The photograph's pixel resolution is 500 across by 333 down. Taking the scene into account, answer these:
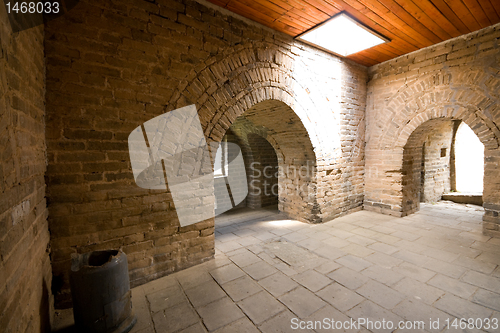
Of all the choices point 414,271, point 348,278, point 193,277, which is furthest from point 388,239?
point 193,277

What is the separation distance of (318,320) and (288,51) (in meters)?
3.99

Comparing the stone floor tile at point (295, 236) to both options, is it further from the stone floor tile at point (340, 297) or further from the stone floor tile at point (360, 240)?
the stone floor tile at point (340, 297)

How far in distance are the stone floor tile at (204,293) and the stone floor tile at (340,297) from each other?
1113mm

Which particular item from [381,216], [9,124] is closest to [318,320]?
[9,124]

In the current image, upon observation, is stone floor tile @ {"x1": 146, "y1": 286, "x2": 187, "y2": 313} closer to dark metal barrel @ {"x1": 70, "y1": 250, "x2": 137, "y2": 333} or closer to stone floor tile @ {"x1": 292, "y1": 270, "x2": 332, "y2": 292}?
dark metal barrel @ {"x1": 70, "y1": 250, "x2": 137, "y2": 333}

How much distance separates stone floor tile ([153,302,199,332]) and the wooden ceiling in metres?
3.77

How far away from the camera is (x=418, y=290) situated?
2.70m

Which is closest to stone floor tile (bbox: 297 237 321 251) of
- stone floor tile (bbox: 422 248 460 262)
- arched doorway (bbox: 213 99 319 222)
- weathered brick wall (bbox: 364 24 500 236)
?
arched doorway (bbox: 213 99 319 222)

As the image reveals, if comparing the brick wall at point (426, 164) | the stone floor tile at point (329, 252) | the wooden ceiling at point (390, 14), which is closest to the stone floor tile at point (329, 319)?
the stone floor tile at point (329, 252)

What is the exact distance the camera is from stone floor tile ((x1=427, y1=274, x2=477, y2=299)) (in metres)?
2.64

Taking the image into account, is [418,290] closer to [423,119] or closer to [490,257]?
[490,257]

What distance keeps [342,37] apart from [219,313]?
4.71m

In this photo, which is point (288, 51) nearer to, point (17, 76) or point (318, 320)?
point (17, 76)

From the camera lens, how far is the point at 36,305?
73.2 inches
